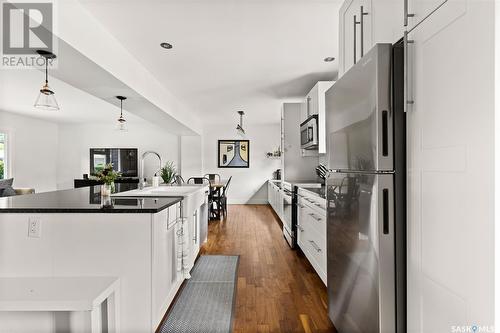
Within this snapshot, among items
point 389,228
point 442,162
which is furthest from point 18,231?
point 442,162

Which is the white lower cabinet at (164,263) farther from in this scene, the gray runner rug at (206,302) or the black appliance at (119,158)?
the black appliance at (119,158)

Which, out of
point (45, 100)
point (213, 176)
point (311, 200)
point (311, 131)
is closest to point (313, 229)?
point (311, 200)

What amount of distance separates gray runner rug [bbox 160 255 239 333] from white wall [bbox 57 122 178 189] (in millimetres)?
5879

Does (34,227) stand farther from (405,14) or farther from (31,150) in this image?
(31,150)

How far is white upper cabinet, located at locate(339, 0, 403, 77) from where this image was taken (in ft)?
4.20

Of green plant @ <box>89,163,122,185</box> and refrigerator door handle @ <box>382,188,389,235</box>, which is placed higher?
green plant @ <box>89,163,122,185</box>

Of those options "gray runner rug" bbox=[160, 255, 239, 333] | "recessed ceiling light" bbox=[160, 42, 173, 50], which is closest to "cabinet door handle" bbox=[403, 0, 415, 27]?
"gray runner rug" bbox=[160, 255, 239, 333]

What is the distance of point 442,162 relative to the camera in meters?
0.99

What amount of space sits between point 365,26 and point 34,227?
7.84 feet

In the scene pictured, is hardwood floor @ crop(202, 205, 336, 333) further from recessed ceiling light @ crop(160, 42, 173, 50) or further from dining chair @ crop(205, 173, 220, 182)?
dining chair @ crop(205, 173, 220, 182)

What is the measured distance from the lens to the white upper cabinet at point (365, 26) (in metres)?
1.28

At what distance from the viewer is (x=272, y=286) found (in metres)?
2.55

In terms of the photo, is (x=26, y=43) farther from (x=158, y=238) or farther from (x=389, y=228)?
(x=389, y=228)

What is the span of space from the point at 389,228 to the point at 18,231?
2.18 metres
